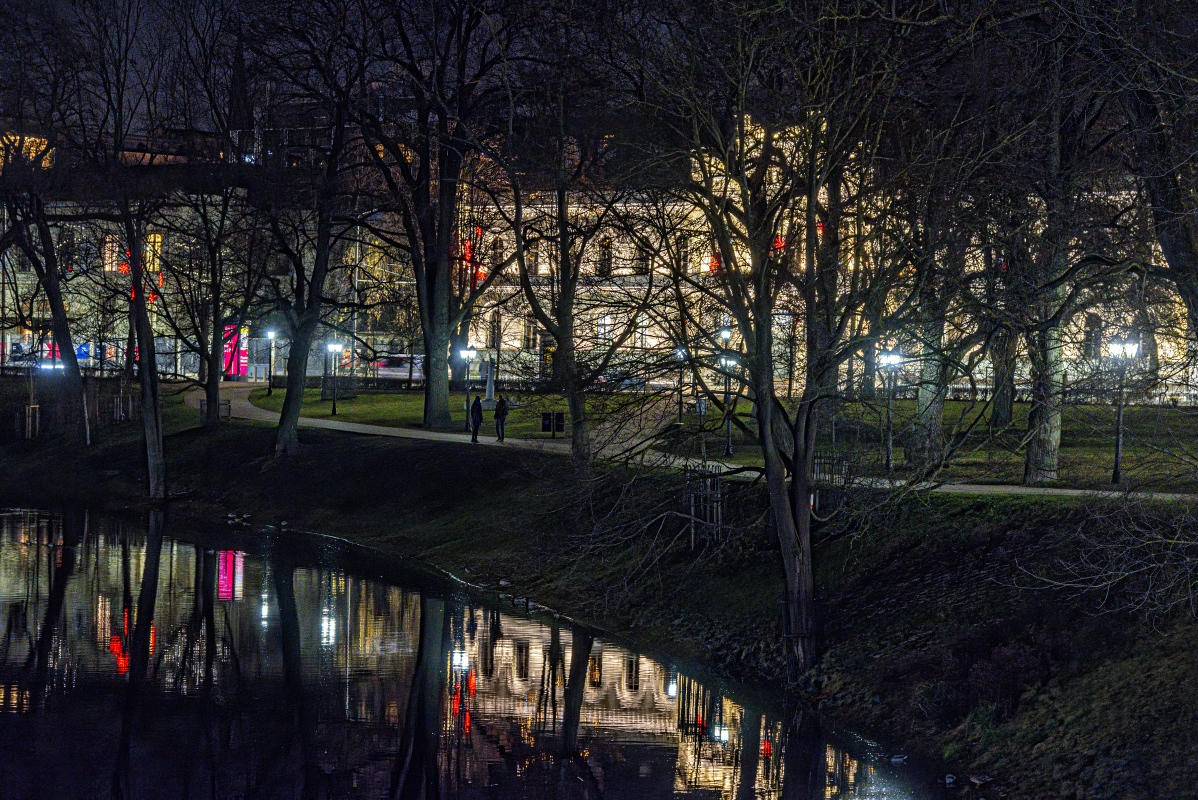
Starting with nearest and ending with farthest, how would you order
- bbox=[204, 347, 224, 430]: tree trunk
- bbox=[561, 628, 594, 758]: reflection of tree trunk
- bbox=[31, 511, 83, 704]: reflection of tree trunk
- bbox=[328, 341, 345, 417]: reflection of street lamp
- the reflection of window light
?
bbox=[561, 628, 594, 758]: reflection of tree trunk < bbox=[31, 511, 83, 704]: reflection of tree trunk < the reflection of window light < bbox=[204, 347, 224, 430]: tree trunk < bbox=[328, 341, 345, 417]: reflection of street lamp

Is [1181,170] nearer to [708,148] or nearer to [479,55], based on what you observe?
[708,148]

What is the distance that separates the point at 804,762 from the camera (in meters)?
16.3

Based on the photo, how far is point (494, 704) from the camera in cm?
1927

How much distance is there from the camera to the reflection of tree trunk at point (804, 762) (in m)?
15.3

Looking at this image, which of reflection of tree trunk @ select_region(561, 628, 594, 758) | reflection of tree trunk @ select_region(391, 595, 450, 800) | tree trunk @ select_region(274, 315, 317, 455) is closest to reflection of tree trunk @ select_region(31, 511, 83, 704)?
reflection of tree trunk @ select_region(391, 595, 450, 800)

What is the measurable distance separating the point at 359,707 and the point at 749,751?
5454mm

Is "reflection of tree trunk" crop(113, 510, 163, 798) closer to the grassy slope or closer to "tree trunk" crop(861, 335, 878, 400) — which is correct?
the grassy slope

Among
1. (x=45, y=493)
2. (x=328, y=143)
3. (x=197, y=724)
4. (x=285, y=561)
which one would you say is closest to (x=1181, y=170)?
(x=197, y=724)

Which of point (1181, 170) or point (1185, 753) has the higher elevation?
point (1181, 170)

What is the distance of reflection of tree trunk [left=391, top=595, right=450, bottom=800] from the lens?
15.2 m

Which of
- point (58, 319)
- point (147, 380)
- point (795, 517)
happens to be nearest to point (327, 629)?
point (795, 517)

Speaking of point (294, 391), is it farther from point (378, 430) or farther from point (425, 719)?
point (425, 719)

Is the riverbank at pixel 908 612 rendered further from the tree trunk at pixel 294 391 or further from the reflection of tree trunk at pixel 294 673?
the tree trunk at pixel 294 391

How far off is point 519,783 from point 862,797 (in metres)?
3.82
